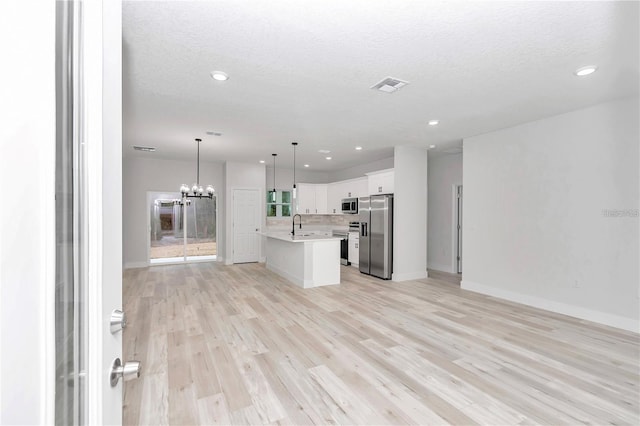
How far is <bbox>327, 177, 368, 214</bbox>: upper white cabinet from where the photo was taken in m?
7.63

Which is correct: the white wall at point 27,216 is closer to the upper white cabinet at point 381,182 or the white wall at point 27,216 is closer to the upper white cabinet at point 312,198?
the upper white cabinet at point 381,182

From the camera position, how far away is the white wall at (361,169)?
7.80 m

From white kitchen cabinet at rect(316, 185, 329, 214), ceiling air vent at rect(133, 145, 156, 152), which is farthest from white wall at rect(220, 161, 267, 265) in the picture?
ceiling air vent at rect(133, 145, 156, 152)

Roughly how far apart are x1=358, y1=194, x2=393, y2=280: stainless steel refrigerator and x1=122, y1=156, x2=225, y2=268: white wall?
4986mm

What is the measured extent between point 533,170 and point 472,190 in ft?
3.44

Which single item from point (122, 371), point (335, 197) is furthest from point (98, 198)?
point (335, 197)

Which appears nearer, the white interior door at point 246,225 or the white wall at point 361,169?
the white wall at point 361,169

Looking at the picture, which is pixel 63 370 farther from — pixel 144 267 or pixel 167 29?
pixel 144 267

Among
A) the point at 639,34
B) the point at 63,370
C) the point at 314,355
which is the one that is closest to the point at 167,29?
the point at 63,370

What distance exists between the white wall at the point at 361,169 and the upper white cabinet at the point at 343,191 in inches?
29.0

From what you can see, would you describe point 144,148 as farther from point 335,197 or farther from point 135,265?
point 335,197

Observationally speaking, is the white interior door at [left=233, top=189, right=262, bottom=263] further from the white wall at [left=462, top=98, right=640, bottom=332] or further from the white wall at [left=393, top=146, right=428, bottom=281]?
the white wall at [left=462, top=98, right=640, bottom=332]

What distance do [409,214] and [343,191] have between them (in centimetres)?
259

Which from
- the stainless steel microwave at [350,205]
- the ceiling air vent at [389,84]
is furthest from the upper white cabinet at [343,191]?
the ceiling air vent at [389,84]
